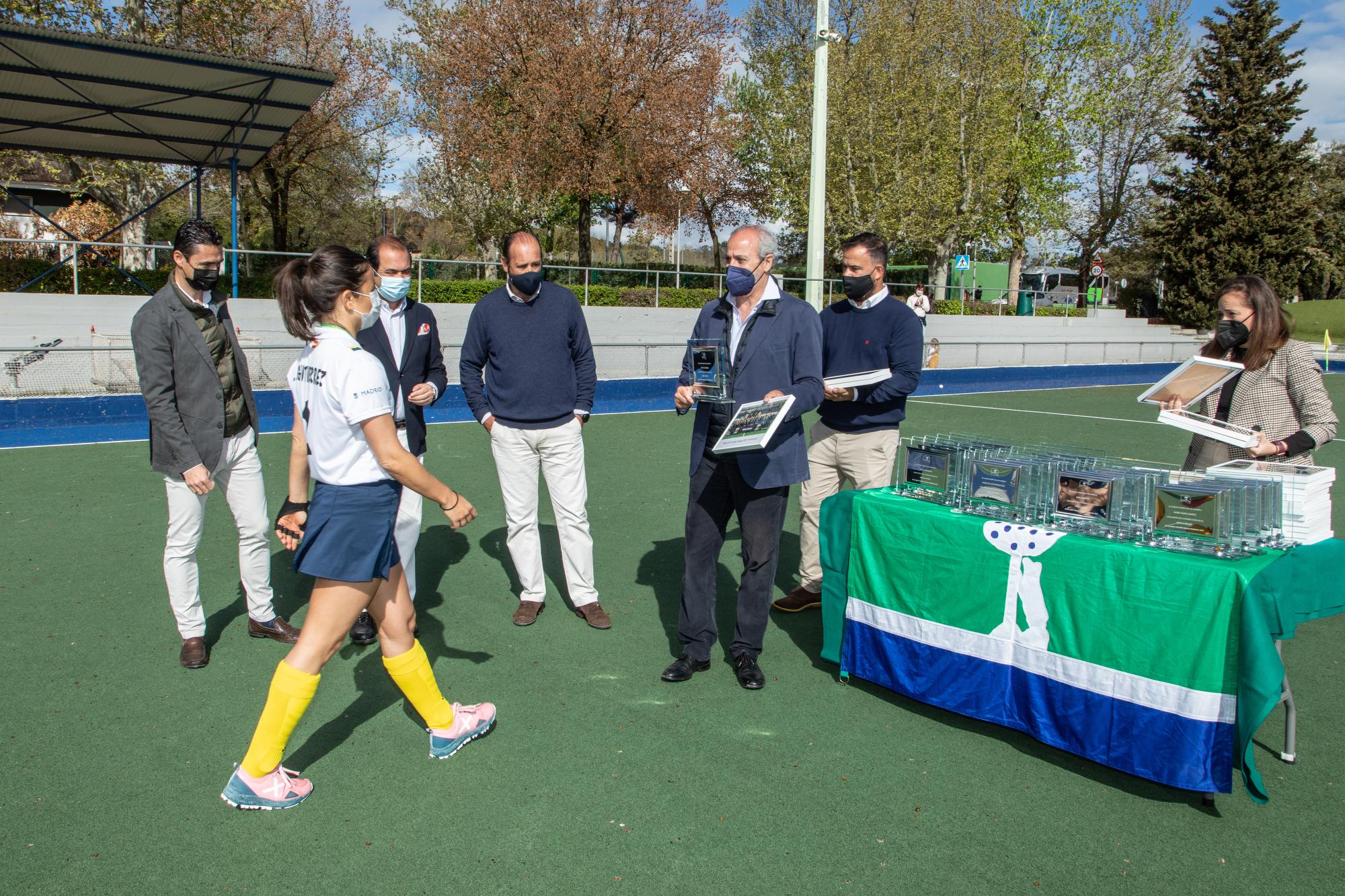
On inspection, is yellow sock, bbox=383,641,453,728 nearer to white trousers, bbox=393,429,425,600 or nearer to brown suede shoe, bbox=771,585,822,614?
white trousers, bbox=393,429,425,600

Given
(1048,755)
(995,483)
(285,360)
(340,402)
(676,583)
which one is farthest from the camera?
(285,360)

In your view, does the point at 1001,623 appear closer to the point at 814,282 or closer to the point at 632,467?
the point at 632,467

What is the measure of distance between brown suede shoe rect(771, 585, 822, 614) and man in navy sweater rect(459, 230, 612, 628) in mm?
997

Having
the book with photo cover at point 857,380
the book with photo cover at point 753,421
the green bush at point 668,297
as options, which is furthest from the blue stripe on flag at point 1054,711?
the green bush at point 668,297

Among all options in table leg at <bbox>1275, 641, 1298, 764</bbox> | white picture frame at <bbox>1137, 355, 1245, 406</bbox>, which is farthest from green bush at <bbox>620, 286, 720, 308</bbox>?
table leg at <bbox>1275, 641, 1298, 764</bbox>

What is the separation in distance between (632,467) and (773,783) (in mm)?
5905

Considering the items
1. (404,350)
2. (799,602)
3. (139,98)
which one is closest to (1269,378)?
(799,602)

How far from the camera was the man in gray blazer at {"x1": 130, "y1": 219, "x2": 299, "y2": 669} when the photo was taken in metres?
4.04

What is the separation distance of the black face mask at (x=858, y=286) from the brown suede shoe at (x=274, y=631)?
3242mm

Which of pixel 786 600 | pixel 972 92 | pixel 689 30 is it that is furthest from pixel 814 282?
pixel 972 92

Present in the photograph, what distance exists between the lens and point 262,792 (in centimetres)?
301

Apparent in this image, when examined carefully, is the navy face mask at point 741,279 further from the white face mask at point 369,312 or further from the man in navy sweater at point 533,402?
the white face mask at point 369,312

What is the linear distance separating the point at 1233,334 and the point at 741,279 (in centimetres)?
226

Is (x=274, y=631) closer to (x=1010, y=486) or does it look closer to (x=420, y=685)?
(x=420, y=685)
